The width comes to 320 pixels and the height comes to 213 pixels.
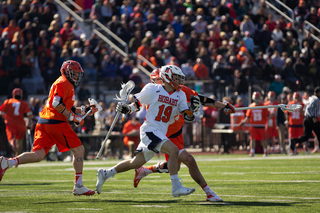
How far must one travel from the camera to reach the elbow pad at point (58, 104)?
10.0 metres

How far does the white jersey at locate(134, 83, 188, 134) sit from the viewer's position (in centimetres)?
932

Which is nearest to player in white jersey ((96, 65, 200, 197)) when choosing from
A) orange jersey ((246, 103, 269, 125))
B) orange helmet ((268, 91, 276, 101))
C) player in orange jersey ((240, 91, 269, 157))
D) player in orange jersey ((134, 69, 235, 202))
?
player in orange jersey ((134, 69, 235, 202))

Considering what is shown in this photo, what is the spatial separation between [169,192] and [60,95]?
207cm

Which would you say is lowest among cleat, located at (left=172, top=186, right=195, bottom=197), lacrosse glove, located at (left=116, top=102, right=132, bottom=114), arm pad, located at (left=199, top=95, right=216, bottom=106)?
cleat, located at (left=172, top=186, right=195, bottom=197)

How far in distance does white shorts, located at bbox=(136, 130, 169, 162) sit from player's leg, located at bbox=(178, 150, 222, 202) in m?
0.34

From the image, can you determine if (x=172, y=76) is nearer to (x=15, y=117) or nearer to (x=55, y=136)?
(x=55, y=136)

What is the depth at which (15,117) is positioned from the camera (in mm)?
18172

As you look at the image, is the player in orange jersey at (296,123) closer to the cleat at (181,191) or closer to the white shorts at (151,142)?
the white shorts at (151,142)

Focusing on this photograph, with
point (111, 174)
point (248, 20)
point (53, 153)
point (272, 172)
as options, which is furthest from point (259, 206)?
point (248, 20)

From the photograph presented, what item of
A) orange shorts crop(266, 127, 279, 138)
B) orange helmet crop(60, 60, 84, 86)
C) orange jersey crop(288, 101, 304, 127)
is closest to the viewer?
orange helmet crop(60, 60, 84, 86)

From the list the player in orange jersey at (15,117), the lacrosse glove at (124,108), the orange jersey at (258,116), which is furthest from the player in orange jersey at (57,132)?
the orange jersey at (258,116)

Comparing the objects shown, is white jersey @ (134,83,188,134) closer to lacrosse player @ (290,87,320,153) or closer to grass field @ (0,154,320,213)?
grass field @ (0,154,320,213)

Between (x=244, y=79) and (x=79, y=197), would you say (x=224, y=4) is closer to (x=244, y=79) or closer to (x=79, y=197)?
(x=244, y=79)

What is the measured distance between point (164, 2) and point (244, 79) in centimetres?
494
